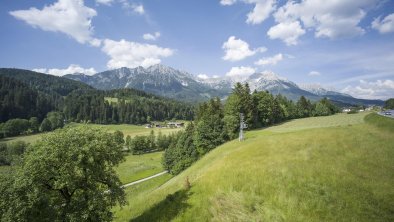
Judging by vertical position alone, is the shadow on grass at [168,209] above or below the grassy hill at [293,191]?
below

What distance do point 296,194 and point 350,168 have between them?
9.99m

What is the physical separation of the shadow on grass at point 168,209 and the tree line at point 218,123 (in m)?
47.9

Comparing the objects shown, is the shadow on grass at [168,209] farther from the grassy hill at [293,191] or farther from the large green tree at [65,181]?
the large green tree at [65,181]

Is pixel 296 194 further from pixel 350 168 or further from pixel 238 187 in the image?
pixel 350 168

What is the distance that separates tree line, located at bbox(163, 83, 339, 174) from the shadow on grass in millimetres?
47944

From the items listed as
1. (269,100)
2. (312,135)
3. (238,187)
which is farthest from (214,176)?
(269,100)

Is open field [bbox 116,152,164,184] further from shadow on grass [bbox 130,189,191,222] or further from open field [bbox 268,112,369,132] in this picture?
shadow on grass [bbox 130,189,191,222]

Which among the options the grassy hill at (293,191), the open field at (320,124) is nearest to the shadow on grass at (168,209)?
the grassy hill at (293,191)

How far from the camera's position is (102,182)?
20.8m

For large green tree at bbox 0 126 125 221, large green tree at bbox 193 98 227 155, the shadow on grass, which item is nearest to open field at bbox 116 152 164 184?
large green tree at bbox 193 98 227 155

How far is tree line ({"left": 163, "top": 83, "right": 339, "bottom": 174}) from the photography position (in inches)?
2904

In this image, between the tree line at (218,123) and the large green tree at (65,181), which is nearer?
the large green tree at (65,181)

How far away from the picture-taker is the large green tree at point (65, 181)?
16.9 meters

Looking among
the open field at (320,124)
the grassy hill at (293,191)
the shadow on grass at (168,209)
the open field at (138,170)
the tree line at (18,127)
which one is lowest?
the open field at (138,170)
